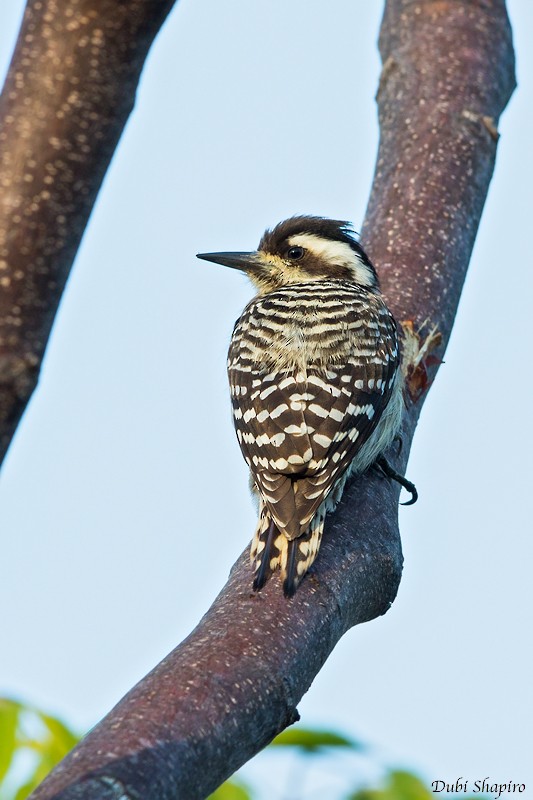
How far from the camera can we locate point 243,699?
8.09 feet

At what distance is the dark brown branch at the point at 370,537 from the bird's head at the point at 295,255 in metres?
0.44

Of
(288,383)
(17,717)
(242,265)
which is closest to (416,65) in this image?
(242,265)

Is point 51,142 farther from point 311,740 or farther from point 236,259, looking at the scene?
point 236,259

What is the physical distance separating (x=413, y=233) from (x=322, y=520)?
1657 mm

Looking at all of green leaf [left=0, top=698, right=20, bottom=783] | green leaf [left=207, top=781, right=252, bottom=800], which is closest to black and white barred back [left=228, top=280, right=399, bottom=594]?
green leaf [left=207, top=781, right=252, bottom=800]

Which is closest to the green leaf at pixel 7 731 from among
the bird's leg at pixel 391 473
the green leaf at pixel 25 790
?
the green leaf at pixel 25 790

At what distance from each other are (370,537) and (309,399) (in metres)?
0.71

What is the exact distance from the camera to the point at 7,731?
121 inches

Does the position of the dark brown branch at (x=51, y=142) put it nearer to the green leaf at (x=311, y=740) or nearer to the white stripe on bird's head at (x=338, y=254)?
the green leaf at (x=311, y=740)

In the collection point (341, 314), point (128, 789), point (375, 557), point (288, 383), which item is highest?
point (341, 314)

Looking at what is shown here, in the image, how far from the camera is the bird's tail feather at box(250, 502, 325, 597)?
9.93 feet

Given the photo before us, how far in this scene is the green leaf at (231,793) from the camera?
327 cm

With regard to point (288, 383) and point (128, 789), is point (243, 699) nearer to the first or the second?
point (128, 789)

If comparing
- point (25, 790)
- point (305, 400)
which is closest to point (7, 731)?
point (25, 790)
